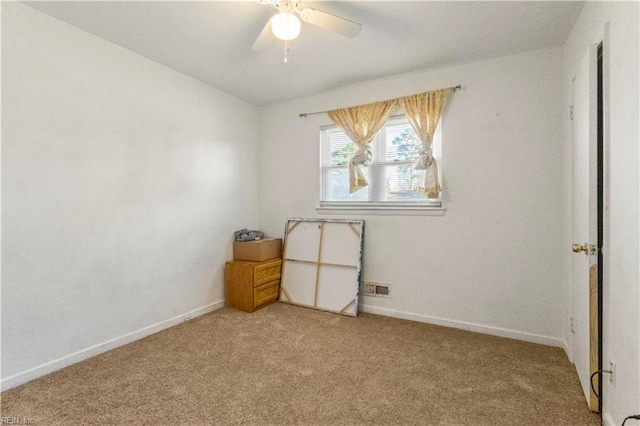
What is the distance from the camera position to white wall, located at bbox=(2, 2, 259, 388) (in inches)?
79.2

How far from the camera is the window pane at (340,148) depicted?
3549 mm

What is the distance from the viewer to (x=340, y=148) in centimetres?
361

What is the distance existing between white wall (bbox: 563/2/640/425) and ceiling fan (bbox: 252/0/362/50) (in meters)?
1.33

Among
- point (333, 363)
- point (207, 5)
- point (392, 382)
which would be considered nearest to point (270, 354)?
point (333, 363)

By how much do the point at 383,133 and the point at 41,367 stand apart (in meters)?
3.54

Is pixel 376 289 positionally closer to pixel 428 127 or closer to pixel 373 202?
pixel 373 202

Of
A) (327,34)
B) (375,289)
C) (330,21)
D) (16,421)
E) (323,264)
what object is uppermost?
(327,34)

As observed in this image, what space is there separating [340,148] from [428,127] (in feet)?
3.51

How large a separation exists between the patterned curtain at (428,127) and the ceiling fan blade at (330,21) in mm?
1254

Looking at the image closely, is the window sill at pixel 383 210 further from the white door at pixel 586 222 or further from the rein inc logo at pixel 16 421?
the rein inc logo at pixel 16 421

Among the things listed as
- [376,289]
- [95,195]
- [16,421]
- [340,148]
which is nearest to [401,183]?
[340,148]

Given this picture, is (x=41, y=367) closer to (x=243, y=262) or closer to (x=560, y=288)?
(x=243, y=262)

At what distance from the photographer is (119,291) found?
2.58 m

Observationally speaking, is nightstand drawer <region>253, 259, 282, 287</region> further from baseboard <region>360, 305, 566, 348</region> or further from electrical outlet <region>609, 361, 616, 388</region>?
electrical outlet <region>609, 361, 616, 388</region>
